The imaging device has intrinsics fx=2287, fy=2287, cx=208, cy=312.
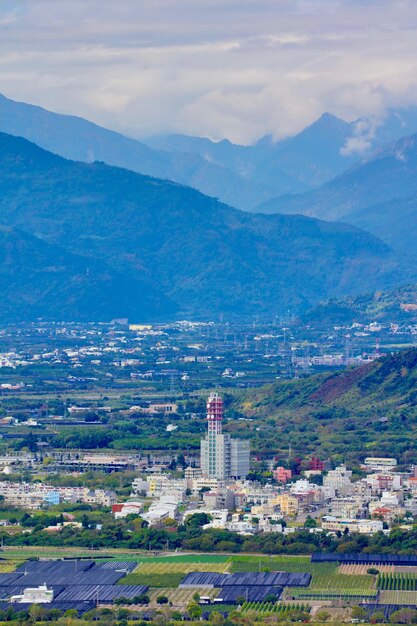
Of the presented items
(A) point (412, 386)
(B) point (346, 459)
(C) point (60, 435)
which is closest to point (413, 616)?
(B) point (346, 459)

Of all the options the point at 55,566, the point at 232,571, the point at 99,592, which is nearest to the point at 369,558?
the point at 232,571

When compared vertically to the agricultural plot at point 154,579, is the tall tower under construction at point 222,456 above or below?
above

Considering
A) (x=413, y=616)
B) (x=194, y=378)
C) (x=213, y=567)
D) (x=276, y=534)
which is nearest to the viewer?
(x=413, y=616)

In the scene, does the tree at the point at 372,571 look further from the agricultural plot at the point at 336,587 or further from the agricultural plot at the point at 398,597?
the agricultural plot at the point at 398,597

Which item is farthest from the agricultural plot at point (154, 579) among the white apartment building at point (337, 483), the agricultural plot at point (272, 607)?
the white apartment building at point (337, 483)

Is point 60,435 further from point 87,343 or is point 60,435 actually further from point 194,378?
point 87,343
